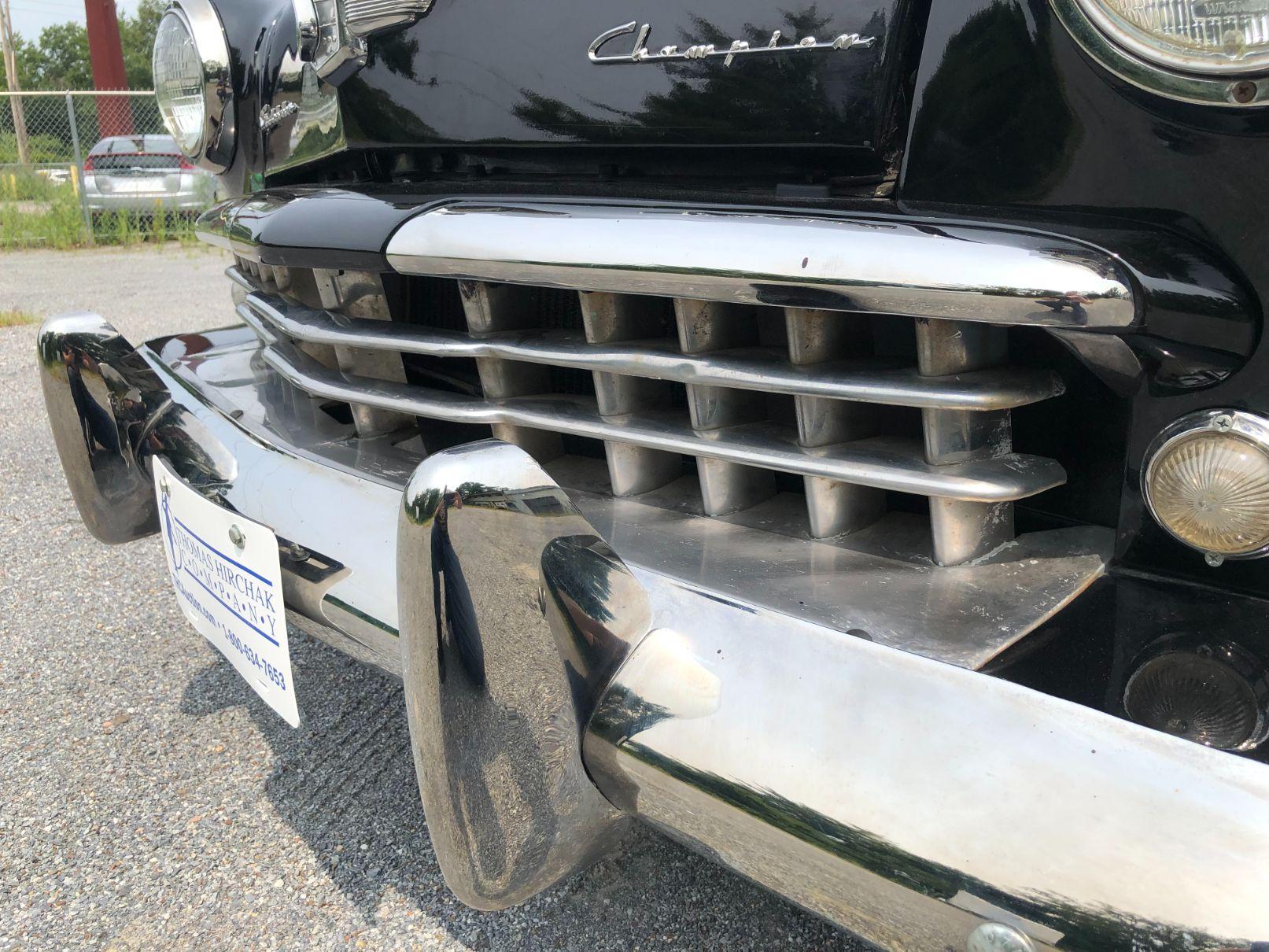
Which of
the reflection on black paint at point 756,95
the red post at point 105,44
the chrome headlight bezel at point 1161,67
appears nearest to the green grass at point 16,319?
the reflection on black paint at point 756,95

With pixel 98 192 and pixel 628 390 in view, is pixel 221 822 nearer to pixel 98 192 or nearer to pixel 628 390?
pixel 628 390

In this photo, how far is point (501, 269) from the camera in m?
1.26

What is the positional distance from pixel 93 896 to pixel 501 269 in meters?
1.16

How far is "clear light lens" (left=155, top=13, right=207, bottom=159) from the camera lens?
194 centimetres

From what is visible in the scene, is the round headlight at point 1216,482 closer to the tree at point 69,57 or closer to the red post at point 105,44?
the red post at point 105,44

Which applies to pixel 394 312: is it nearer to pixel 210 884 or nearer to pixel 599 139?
pixel 599 139

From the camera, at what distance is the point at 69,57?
4041 centimetres

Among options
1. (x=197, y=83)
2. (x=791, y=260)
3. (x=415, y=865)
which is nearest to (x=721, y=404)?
(x=791, y=260)

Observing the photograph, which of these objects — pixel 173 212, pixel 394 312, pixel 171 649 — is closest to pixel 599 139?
pixel 394 312

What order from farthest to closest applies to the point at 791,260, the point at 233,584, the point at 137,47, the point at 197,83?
the point at 137,47, the point at 197,83, the point at 233,584, the point at 791,260

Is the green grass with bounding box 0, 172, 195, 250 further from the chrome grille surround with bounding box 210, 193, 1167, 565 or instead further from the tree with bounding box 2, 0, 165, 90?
the tree with bounding box 2, 0, 165, 90

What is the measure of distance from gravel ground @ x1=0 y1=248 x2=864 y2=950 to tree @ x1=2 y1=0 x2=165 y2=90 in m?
42.4

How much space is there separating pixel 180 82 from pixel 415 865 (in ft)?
4.96

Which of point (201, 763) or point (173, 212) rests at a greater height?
point (173, 212)
